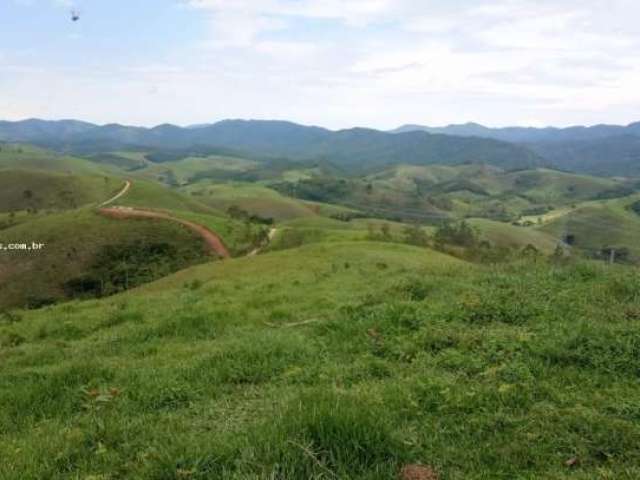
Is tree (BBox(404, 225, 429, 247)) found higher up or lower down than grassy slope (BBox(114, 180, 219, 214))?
higher up

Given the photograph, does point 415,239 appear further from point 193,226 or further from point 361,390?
point 361,390

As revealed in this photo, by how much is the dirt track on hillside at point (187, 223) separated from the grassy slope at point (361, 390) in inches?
2063

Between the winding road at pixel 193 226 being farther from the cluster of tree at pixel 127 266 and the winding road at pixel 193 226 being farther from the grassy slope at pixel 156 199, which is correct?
the grassy slope at pixel 156 199

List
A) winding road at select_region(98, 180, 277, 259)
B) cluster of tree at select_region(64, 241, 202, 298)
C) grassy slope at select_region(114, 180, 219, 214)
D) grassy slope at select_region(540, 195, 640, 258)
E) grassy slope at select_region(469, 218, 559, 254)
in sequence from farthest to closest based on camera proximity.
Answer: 1. grassy slope at select_region(540, 195, 640, 258)
2. grassy slope at select_region(469, 218, 559, 254)
3. grassy slope at select_region(114, 180, 219, 214)
4. winding road at select_region(98, 180, 277, 259)
5. cluster of tree at select_region(64, 241, 202, 298)

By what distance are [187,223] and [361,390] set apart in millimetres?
69468

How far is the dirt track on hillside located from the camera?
221 feet

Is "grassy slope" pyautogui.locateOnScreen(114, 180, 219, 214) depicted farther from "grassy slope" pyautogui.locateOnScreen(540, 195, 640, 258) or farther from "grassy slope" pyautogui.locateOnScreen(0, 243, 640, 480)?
"grassy slope" pyautogui.locateOnScreen(0, 243, 640, 480)

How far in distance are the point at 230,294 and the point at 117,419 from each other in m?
13.4

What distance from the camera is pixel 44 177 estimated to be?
512ft

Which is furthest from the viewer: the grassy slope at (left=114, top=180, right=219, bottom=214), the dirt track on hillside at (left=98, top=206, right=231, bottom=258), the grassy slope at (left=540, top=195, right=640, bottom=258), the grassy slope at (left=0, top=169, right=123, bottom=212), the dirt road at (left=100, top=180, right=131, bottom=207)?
the grassy slope at (left=540, top=195, right=640, bottom=258)

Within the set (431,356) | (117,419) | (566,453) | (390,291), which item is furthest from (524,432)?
(390,291)

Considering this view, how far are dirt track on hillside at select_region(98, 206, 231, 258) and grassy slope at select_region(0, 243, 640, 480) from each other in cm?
5240

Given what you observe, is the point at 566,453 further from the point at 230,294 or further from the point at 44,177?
the point at 44,177

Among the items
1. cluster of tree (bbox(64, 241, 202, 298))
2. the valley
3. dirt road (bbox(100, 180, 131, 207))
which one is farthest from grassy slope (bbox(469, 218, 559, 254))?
the valley
